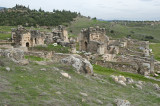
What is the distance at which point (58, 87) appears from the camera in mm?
9734

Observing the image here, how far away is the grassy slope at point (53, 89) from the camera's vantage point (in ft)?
25.6

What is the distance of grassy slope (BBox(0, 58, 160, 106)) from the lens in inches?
307

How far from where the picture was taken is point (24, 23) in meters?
65.8

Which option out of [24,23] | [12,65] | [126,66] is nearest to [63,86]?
[12,65]

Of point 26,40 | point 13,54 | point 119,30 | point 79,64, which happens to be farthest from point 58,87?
point 119,30

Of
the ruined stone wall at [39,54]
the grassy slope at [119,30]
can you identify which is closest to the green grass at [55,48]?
the ruined stone wall at [39,54]

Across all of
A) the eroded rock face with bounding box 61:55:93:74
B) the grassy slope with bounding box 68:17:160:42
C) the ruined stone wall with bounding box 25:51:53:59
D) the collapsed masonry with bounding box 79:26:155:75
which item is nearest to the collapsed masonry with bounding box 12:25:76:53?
the collapsed masonry with bounding box 79:26:155:75

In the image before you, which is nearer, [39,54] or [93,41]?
[39,54]

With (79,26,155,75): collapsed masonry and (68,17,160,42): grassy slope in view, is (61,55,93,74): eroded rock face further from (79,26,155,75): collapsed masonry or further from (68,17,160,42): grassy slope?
(68,17,160,42): grassy slope

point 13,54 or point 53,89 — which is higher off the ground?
point 13,54

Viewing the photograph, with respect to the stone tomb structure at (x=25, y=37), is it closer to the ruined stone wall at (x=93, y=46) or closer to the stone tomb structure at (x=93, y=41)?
the stone tomb structure at (x=93, y=41)

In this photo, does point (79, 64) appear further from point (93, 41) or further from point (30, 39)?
point (30, 39)

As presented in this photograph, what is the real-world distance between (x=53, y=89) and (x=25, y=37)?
19966mm

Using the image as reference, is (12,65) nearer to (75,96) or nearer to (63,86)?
(63,86)
